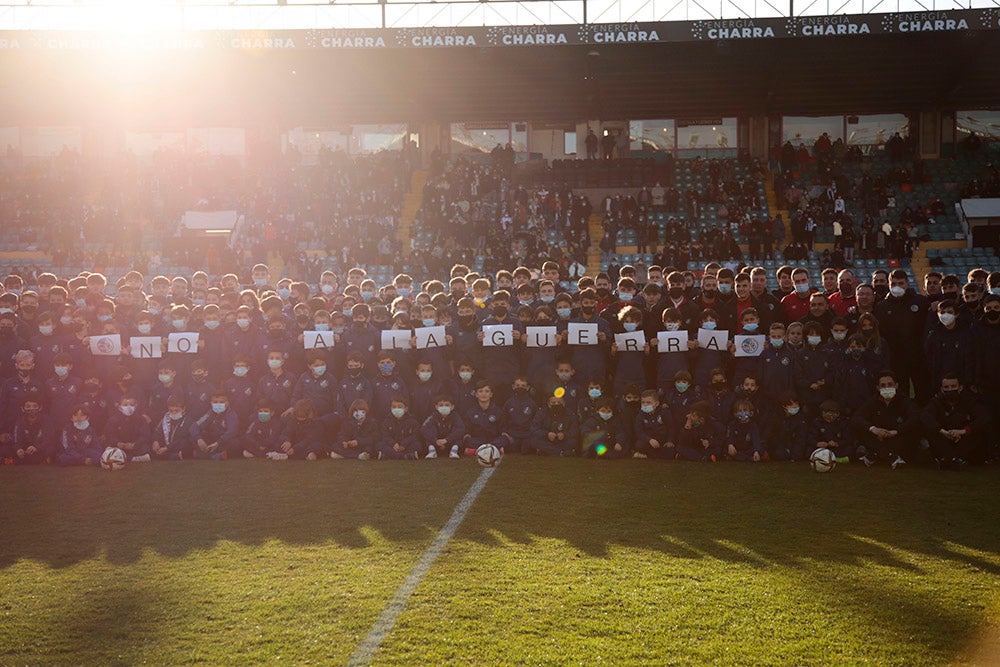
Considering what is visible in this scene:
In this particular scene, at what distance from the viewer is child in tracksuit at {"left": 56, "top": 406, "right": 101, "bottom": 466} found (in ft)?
Answer: 36.8

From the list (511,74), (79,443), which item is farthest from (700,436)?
(511,74)

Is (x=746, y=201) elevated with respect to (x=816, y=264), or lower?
elevated

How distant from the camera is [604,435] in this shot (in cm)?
1138

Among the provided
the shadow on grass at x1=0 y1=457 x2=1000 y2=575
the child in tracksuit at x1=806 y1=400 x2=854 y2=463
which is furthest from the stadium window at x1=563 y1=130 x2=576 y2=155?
the shadow on grass at x1=0 y1=457 x2=1000 y2=575

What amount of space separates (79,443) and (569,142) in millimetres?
31783

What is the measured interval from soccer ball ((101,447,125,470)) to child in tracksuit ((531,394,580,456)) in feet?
14.4

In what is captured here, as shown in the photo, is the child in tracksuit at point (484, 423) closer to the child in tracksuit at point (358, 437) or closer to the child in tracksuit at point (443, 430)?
the child in tracksuit at point (443, 430)

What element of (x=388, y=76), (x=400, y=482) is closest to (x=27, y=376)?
(x=400, y=482)

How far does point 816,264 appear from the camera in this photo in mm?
30109

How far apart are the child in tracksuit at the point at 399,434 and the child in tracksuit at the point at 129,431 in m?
2.59

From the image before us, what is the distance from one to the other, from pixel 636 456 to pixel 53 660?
23.1ft

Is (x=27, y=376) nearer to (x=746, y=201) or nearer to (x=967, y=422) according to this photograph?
(x=967, y=422)

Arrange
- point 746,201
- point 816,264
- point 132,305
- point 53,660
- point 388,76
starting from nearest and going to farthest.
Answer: point 53,660, point 132,305, point 816,264, point 746,201, point 388,76

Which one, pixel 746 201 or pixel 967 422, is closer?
pixel 967 422
